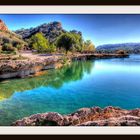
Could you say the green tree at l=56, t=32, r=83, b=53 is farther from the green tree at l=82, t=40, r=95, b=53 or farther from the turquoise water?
the turquoise water

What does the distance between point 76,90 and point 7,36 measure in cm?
99

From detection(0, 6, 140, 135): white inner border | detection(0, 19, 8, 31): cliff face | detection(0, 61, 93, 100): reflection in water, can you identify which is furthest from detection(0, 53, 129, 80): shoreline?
detection(0, 6, 140, 135): white inner border

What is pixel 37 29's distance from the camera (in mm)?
3887

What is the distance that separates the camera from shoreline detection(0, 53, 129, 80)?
3.91 metres

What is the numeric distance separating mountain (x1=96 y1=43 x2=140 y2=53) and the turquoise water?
0.10m

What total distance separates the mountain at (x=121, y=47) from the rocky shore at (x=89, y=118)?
28.4 inches

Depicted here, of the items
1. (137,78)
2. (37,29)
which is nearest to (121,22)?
(137,78)

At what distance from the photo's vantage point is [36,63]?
13.2ft

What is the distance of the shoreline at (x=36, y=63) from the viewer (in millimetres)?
3908

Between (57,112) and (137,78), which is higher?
(137,78)

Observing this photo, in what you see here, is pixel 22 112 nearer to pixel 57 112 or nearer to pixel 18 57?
pixel 57 112
